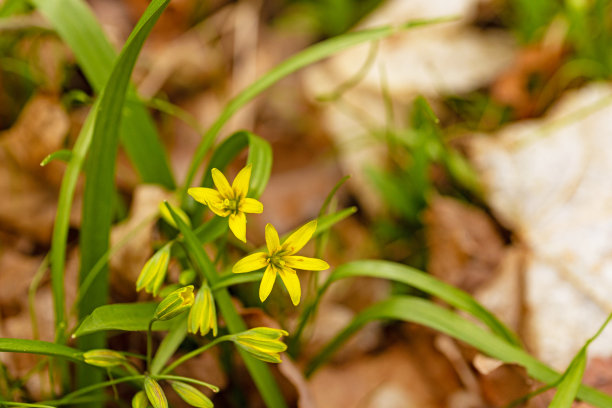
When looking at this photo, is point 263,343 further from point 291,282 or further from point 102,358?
point 102,358

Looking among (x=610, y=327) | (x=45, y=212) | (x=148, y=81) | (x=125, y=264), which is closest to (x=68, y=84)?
(x=148, y=81)

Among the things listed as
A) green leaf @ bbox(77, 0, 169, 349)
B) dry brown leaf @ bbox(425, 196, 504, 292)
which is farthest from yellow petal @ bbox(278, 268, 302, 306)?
dry brown leaf @ bbox(425, 196, 504, 292)

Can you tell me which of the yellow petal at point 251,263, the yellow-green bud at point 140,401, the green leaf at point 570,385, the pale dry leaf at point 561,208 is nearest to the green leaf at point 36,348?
the yellow-green bud at point 140,401

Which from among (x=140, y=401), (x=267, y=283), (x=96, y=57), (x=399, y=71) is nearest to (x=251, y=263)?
(x=267, y=283)

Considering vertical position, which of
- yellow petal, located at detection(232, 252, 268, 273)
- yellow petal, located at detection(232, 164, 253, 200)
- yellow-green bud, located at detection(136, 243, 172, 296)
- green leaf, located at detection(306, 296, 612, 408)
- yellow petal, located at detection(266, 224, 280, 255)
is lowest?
green leaf, located at detection(306, 296, 612, 408)

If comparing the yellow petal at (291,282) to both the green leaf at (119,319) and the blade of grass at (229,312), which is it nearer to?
the blade of grass at (229,312)

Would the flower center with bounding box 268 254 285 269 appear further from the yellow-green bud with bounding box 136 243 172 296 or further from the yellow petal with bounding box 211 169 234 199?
the yellow-green bud with bounding box 136 243 172 296
